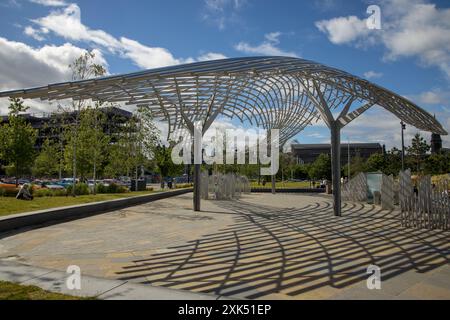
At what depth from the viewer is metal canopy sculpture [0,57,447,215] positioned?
33.7 feet

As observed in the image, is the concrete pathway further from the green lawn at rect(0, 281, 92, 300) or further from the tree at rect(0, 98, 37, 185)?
the tree at rect(0, 98, 37, 185)

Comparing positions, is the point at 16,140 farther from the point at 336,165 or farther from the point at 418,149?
the point at 418,149

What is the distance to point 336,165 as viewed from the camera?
15094mm

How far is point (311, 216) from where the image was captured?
14.3 meters

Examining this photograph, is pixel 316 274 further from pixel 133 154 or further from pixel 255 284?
pixel 133 154

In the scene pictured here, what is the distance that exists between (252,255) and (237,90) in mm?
12402

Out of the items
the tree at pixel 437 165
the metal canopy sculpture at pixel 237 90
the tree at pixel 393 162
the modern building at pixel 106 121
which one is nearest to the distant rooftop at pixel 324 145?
the tree at pixel 393 162

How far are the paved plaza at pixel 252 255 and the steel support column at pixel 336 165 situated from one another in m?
2.55

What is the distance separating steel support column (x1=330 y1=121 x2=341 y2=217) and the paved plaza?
2552 millimetres

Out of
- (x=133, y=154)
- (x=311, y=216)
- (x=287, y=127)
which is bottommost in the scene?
(x=311, y=216)
